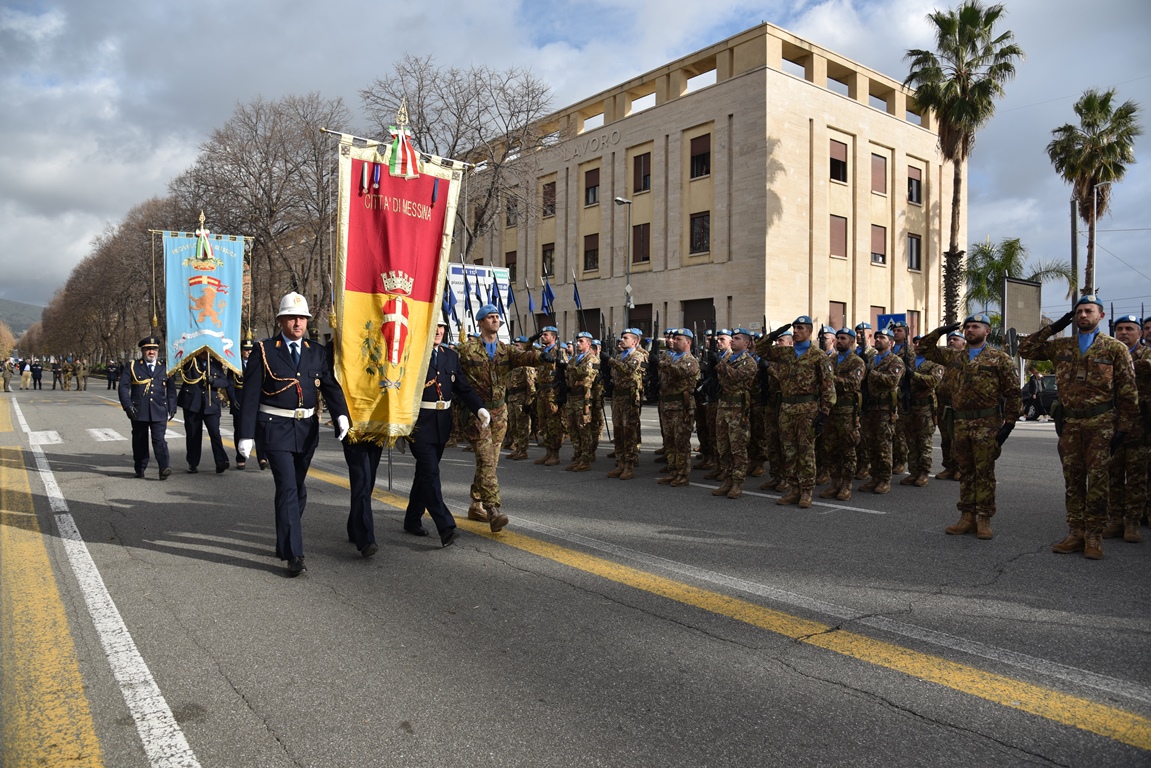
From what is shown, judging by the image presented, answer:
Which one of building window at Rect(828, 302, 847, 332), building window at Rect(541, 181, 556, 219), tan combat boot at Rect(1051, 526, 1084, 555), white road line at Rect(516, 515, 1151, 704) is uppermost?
building window at Rect(541, 181, 556, 219)

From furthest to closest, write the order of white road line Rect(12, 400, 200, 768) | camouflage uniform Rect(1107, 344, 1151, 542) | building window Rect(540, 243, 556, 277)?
building window Rect(540, 243, 556, 277), camouflage uniform Rect(1107, 344, 1151, 542), white road line Rect(12, 400, 200, 768)

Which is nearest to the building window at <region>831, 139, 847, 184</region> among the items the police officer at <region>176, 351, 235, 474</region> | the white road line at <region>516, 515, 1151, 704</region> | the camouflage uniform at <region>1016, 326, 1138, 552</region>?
the police officer at <region>176, 351, 235, 474</region>

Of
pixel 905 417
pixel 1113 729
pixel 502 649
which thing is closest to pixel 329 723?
pixel 502 649

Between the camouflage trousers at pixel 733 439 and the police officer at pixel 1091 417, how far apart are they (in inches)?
131

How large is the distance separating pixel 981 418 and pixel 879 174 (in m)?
30.3

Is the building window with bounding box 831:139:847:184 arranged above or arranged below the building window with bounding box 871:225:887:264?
above

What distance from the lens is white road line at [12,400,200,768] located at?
3.04 meters

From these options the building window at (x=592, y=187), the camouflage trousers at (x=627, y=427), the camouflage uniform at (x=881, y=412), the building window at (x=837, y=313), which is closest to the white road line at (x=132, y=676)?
the camouflage trousers at (x=627, y=427)

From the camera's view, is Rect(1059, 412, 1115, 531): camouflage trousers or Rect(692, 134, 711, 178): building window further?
Rect(692, 134, 711, 178): building window

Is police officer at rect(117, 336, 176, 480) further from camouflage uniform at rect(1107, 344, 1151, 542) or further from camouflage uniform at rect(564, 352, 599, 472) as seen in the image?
camouflage uniform at rect(1107, 344, 1151, 542)

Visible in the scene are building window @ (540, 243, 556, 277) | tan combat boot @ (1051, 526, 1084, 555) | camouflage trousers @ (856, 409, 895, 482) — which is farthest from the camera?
building window @ (540, 243, 556, 277)

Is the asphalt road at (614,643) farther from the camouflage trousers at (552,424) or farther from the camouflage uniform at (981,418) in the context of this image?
the camouflage trousers at (552,424)

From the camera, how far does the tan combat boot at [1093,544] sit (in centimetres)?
590

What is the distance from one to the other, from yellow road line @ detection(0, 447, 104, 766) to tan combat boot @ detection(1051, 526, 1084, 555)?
642cm
